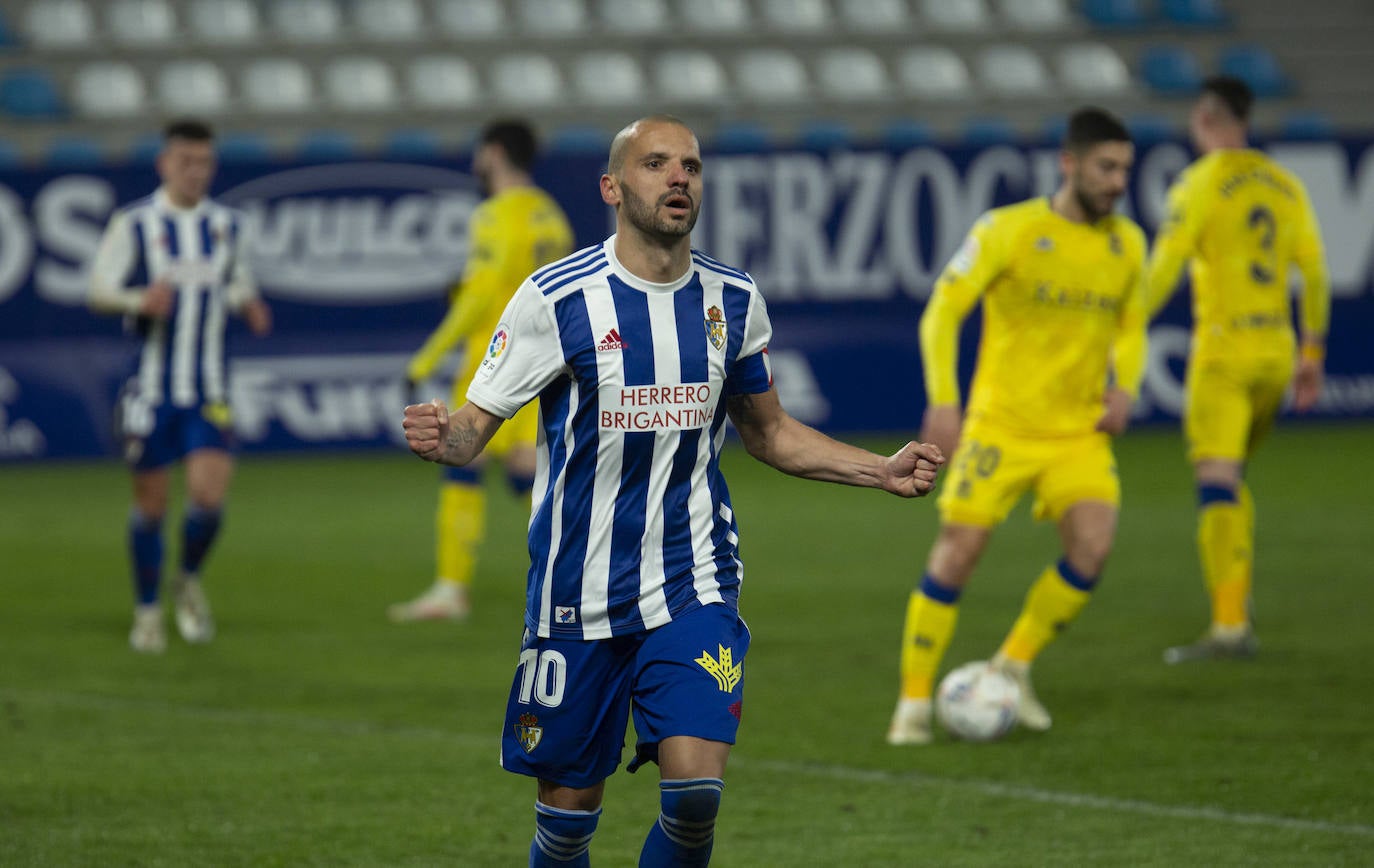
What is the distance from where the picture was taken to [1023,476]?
21.5 ft

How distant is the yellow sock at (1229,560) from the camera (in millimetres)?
8016

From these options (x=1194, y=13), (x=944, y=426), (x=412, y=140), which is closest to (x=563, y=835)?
(x=944, y=426)

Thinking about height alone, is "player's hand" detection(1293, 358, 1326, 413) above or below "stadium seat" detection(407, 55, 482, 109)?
below

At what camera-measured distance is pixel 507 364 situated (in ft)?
13.4

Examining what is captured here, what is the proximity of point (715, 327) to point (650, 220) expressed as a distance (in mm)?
292

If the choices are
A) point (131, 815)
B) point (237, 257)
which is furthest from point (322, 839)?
point (237, 257)

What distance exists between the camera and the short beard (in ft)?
13.1

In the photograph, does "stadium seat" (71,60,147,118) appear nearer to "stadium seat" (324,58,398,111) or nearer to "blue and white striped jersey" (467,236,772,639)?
"stadium seat" (324,58,398,111)

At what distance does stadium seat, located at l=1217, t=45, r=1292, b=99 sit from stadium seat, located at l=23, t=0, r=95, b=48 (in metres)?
12.2

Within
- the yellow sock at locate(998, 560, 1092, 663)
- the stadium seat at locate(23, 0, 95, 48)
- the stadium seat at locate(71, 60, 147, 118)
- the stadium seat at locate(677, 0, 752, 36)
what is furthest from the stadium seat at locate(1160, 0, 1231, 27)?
the yellow sock at locate(998, 560, 1092, 663)

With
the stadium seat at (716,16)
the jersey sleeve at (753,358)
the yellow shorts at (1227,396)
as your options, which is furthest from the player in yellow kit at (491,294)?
the stadium seat at (716,16)

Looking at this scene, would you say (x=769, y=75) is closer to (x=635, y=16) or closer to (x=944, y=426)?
(x=635, y=16)

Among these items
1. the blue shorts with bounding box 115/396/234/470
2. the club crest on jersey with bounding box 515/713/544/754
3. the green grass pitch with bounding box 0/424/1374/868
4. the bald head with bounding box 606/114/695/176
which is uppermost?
the bald head with bounding box 606/114/695/176

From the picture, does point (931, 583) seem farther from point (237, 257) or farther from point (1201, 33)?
point (1201, 33)
